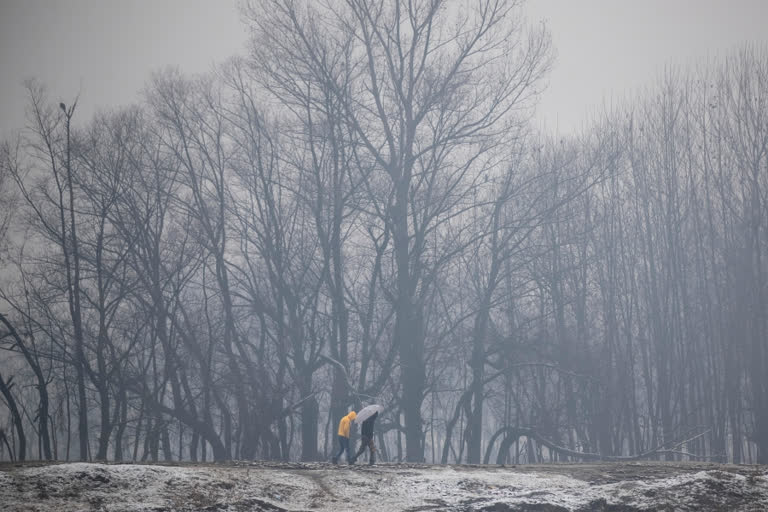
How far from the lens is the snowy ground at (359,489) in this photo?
41.5 ft

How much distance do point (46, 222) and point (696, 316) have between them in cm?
2929

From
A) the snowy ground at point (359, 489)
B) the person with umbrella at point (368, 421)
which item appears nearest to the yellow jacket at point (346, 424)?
the person with umbrella at point (368, 421)

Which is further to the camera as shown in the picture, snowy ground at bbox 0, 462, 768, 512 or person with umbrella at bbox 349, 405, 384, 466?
person with umbrella at bbox 349, 405, 384, 466

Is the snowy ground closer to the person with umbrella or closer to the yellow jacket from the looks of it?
the yellow jacket

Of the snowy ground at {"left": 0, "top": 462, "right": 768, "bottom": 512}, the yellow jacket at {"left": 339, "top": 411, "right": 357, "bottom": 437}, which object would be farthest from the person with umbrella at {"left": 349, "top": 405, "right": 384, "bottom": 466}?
the snowy ground at {"left": 0, "top": 462, "right": 768, "bottom": 512}

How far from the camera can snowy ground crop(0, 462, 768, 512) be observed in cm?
1266

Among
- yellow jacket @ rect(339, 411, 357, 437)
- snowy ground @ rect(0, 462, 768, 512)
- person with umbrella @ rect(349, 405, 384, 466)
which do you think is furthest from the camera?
yellow jacket @ rect(339, 411, 357, 437)

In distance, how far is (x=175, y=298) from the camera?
101ft

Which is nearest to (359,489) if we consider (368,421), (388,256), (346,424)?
(368,421)

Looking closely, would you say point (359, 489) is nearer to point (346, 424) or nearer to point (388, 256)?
point (346, 424)

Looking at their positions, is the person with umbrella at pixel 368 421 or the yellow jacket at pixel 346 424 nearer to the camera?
the person with umbrella at pixel 368 421

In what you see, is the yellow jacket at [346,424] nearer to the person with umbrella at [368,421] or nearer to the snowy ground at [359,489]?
the person with umbrella at [368,421]

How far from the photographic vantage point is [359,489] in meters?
14.4

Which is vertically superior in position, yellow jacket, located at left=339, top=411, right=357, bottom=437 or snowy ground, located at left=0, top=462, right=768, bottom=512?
yellow jacket, located at left=339, top=411, right=357, bottom=437
